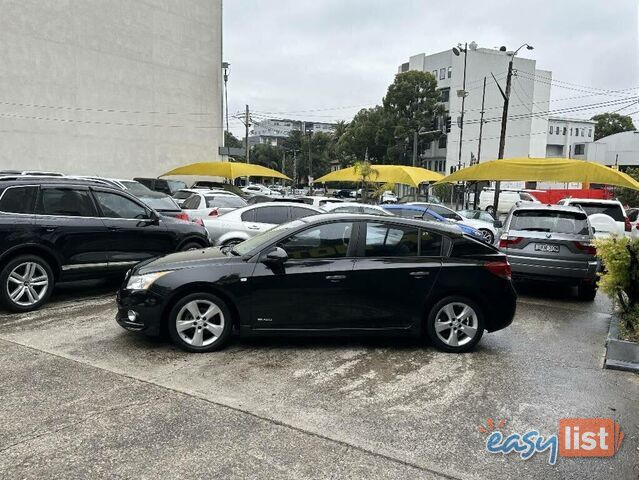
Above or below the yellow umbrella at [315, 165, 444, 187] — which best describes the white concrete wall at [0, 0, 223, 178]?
above

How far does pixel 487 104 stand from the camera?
62.5m

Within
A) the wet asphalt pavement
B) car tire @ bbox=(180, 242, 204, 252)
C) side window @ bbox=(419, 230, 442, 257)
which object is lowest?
the wet asphalt pavement

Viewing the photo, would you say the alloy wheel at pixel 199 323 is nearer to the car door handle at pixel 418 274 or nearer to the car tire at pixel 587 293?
the car door handle at pixel 418 274

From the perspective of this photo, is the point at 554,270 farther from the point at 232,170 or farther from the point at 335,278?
the point at 232,170

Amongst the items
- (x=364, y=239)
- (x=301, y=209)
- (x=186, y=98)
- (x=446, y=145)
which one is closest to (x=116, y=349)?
(x=364, y=239)

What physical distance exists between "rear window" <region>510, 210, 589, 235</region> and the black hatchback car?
3.63 meters

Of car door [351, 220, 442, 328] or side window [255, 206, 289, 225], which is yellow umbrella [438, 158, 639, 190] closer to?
side window [255, 206, 289, 225]

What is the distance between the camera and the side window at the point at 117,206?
7.71 metres

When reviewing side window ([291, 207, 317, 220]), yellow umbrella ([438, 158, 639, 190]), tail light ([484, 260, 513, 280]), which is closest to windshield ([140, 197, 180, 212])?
side window ([291, 207, 317, 220])

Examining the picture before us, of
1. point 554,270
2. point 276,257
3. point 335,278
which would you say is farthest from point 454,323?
point 554,270

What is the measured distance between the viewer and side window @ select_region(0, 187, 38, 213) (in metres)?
6.73

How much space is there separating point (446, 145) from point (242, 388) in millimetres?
60560

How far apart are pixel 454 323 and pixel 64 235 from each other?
17.3 feet

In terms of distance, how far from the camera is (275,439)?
3639mm
